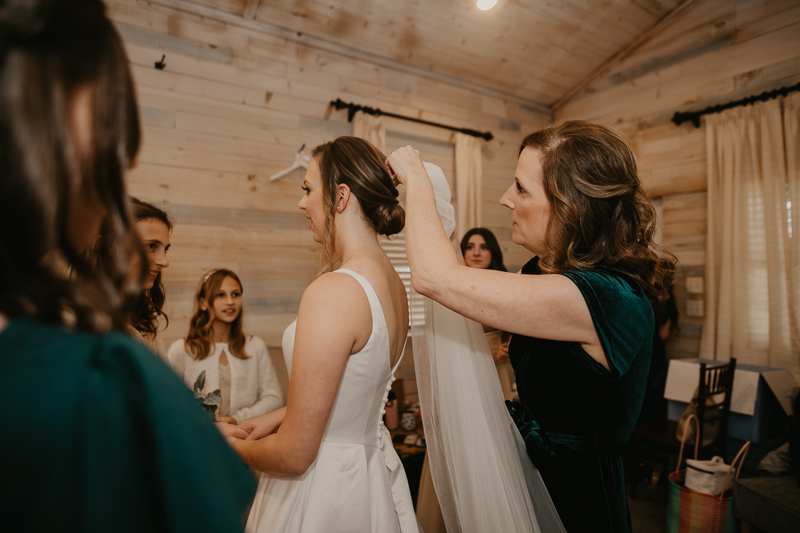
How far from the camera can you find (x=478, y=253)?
3.29m

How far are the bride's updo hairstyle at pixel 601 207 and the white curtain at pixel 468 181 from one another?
2.77m

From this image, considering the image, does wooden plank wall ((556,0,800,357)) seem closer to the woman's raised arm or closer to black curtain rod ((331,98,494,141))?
black curtain rod ((331,98,494,141))

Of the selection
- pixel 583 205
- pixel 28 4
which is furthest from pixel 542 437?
pixel 28 4

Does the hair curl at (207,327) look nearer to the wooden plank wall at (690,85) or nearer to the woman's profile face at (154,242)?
the woman's profile face at (154,242)

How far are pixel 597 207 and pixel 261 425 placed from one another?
1.15 meters

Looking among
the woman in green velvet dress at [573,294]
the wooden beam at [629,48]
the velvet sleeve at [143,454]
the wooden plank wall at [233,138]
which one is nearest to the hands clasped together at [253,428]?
the woman in green velvet dress at [573,294]

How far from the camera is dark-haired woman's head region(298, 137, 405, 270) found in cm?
127

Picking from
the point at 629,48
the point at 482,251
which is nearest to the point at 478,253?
the point at 482,251

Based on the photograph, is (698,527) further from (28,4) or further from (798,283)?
(28,4)

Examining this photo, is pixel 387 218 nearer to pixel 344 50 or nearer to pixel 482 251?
pixel 482 251

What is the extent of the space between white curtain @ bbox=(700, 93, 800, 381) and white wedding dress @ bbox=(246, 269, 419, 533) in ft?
10.9

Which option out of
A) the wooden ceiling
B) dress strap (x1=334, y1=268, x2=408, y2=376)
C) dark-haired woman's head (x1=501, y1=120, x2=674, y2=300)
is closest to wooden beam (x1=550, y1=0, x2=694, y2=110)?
the wooden ceiling

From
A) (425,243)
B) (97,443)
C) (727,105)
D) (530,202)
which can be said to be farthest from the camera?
(727,105)

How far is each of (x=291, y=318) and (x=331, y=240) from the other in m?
2.01
